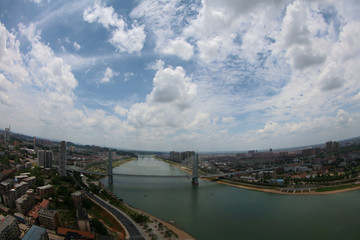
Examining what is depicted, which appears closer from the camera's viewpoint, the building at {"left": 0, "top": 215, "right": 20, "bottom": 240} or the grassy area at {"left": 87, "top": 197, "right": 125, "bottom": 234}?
the building at {"left": 0, "top": 215, "right": 20, "bottom": 240}

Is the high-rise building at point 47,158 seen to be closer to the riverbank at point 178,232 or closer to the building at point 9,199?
the building at point 9,199

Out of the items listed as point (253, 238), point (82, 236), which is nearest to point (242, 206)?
point (253, 238)

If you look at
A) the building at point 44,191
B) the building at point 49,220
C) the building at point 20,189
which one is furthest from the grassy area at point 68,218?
the building at point 20,189

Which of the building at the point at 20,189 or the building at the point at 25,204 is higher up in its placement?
the building at the point at 20,189

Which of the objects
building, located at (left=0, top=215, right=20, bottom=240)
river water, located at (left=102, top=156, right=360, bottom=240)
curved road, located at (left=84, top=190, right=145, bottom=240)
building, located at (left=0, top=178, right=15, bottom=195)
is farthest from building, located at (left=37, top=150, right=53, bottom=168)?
building, located at (left=0, top=215, right=20, bottom=240)

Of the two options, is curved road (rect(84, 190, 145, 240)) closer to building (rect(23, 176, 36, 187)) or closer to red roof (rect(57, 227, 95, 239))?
red roof (rect(57, 227, 95, 239))

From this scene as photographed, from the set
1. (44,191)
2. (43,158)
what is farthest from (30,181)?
(43,158)
